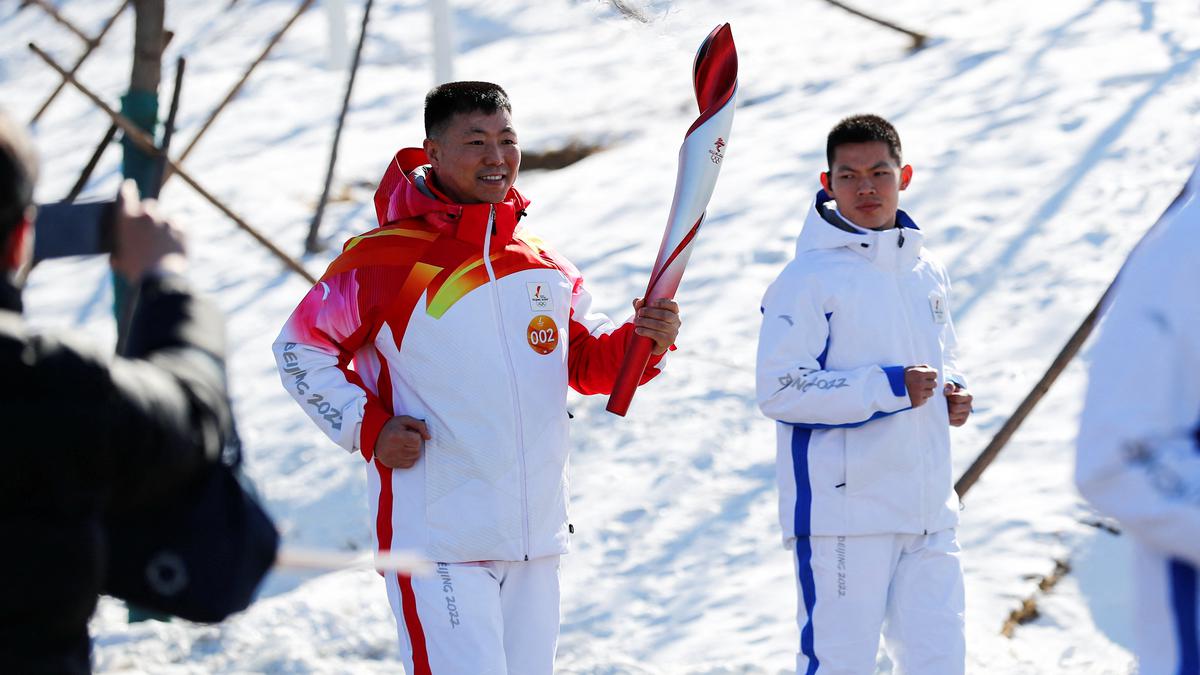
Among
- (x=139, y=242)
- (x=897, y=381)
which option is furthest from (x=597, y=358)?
(x=139, y=242)

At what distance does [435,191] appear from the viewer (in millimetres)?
3529

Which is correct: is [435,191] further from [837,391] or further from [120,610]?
[120,610]

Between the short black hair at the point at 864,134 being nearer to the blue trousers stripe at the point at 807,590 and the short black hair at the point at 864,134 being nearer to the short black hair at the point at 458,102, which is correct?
the short black hair at the point at 458,102

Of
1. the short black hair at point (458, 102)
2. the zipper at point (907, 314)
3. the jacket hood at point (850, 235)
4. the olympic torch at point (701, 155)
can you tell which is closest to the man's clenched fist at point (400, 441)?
the olympic torch at point (701, 155)

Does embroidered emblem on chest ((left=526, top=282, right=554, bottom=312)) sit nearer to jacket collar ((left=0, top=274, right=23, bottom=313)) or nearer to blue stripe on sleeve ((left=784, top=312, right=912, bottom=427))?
blue stripe on sleeve ((left=784, top=312, right=912, bottom=427))

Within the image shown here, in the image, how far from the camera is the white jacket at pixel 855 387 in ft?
12.1

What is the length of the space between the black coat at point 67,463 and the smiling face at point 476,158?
5.64ft

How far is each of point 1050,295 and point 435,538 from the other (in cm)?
411

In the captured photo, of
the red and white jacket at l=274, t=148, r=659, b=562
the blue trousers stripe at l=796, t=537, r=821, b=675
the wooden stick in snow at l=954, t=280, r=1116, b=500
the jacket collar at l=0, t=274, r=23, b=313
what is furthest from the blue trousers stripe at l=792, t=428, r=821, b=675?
the jacket collar at l=0, t=274, r=23, b=313

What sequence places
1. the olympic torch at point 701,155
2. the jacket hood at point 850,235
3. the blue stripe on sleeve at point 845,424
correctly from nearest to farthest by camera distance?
the olympic torch at point 701,155, the blue stripe on sleeve at point 845,424, the jacket hood at point 850,235

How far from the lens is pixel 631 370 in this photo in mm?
3484

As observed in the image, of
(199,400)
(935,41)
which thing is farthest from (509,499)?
(935,41)

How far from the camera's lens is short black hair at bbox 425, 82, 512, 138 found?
359 cm

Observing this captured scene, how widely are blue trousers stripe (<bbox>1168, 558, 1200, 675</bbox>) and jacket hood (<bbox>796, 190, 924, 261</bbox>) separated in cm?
211
